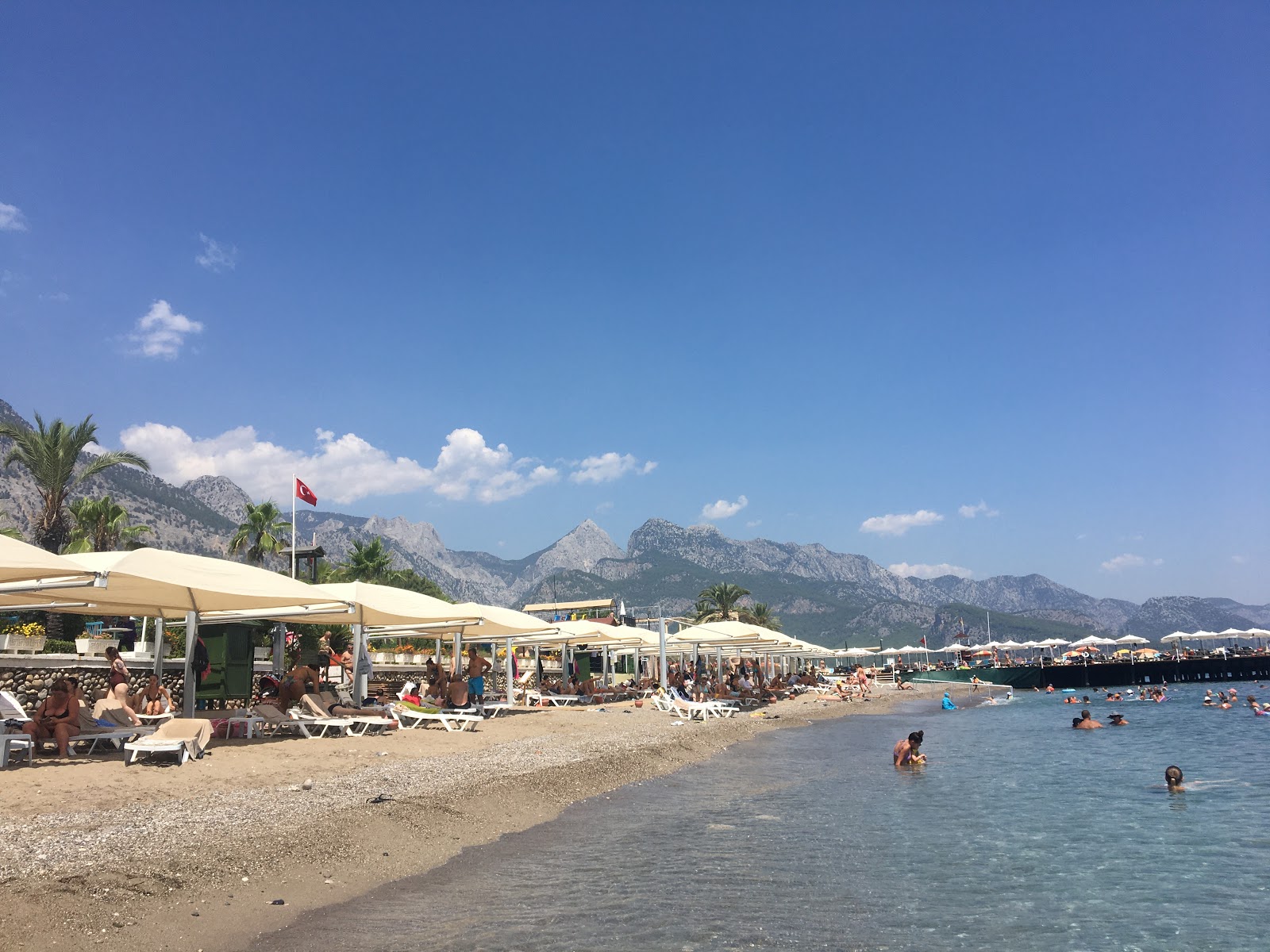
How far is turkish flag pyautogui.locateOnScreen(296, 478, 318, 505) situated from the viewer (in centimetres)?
2472

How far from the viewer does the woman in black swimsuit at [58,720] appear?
10.1m

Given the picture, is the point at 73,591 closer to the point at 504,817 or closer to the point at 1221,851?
the point at 504,817

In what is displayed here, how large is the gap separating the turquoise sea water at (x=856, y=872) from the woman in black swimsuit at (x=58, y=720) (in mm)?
→ 5481

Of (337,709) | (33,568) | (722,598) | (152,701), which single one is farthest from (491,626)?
(722,598)

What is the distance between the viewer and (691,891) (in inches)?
275

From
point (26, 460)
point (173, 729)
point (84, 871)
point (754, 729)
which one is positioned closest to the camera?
point (84, 871)

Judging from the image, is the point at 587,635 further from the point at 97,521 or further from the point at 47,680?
the point at 97,521

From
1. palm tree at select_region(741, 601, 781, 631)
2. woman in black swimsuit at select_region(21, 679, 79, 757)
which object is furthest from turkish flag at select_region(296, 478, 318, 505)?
palm tree at select_region(741, 601, 781, 631)

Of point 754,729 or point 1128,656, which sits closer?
point 754,729

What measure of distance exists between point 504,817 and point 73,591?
18.6 ft

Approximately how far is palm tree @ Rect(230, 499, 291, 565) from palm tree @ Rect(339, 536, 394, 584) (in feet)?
15.0

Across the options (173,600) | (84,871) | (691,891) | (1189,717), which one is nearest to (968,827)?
(691,891)

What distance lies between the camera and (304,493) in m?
25.2

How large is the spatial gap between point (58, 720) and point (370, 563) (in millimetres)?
41684
